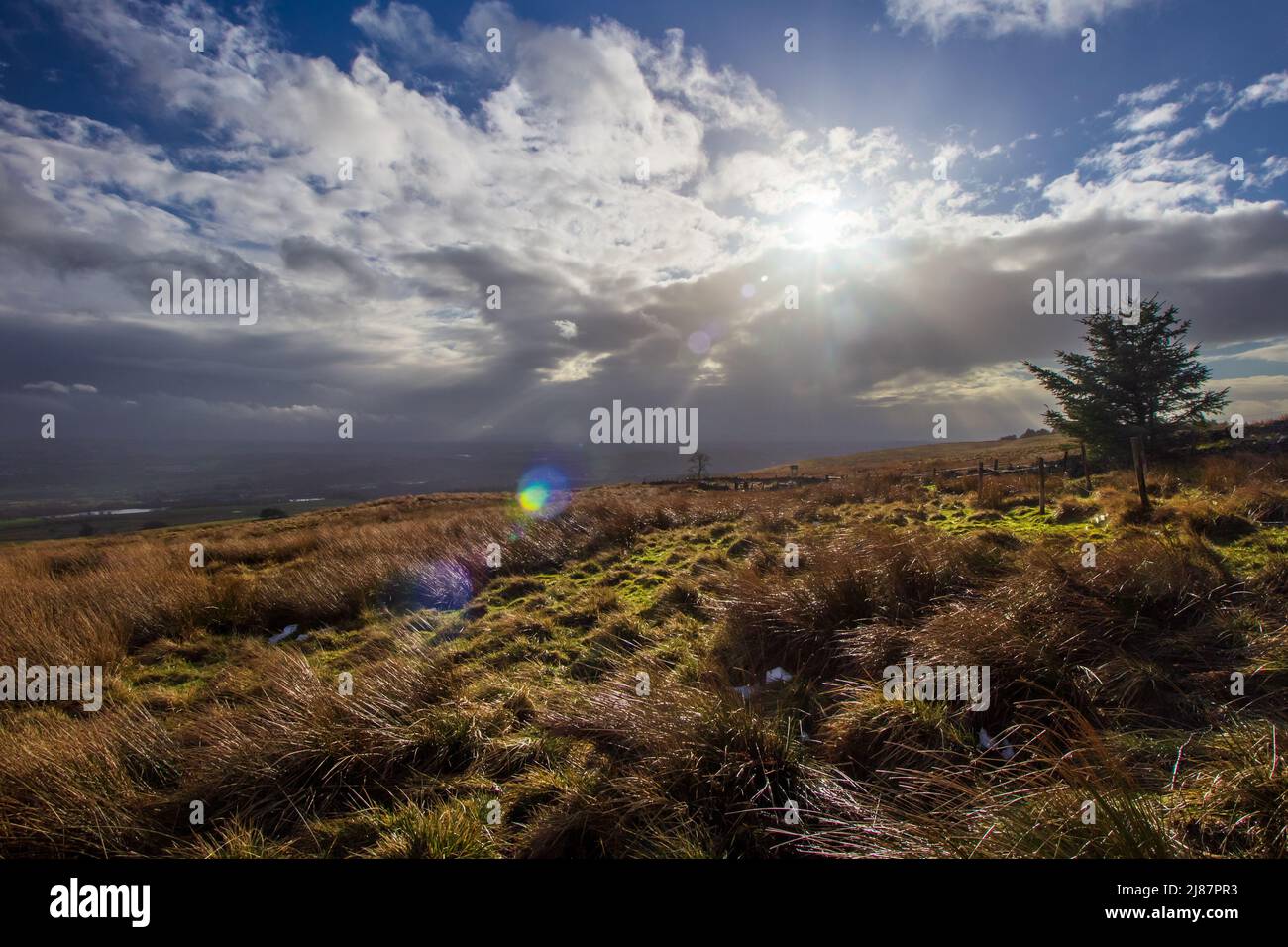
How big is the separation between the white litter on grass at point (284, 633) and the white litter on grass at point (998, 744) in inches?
346

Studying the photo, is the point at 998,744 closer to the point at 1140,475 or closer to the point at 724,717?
the point at 724,717

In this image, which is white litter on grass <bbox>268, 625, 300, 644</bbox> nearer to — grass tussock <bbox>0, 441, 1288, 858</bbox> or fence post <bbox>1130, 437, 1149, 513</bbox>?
grass tussock <bbox>0, 441, 1288, 858</bbox>

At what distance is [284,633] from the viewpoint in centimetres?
775

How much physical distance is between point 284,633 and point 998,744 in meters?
9.28

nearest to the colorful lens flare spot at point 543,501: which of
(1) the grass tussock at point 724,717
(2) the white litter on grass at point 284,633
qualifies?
(2) the white litter on grass at point 284,633

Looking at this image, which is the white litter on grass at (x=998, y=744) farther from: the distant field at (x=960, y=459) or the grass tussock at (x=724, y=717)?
the distant field at (x=960, y=459)

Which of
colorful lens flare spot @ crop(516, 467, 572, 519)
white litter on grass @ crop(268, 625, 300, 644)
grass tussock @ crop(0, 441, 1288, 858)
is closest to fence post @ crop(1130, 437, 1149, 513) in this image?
grass tussock @ crop(0, 441, 1288, 858)

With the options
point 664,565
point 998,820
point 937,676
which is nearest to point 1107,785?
point 998,820

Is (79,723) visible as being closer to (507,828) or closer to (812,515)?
(507,828)

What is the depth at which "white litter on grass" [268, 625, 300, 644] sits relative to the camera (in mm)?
7426

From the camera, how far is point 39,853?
308cm

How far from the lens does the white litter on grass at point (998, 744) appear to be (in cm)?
324

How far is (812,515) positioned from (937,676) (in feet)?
35.6

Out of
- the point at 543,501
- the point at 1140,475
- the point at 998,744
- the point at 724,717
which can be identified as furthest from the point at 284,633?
the point at 1140,475
